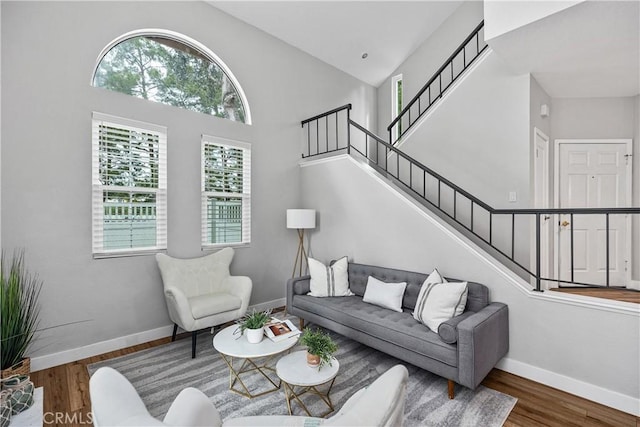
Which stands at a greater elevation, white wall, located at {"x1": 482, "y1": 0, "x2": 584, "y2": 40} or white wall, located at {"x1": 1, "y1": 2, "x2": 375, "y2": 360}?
white wall, located at {"x1": 482, "y1": 0, "x2": 584, "y2": 40}

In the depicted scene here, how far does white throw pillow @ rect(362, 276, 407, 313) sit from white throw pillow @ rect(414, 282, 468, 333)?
1.37 ft

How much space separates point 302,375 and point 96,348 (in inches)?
91.8

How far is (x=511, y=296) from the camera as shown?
2738 millimetres

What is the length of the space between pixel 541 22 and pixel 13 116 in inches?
176

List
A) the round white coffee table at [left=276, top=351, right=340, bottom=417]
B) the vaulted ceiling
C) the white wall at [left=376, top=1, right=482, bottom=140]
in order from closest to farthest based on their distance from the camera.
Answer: the round white coffee table at [left=276, top=351, right=340, bottom=417] < the vaulted ceiling < the white wall at [left=376, top=1, right=482, bottom=140]

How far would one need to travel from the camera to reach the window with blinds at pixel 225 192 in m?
3.92

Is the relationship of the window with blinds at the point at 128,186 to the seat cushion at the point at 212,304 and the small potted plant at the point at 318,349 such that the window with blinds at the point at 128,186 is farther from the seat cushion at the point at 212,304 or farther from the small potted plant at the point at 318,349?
the small potted plant at the point at 318,349

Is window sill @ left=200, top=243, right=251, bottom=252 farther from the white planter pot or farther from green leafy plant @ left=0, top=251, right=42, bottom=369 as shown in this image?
the white planter pot

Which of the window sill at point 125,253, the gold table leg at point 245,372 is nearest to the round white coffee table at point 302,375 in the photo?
the gold table leg at point 245,372

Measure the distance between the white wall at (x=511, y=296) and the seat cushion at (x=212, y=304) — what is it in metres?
1.63

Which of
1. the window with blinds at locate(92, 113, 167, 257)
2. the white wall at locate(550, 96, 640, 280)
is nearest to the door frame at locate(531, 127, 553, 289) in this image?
the white wall at locate(550, 96, 640, 280)

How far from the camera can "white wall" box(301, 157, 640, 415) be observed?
2.25 meters

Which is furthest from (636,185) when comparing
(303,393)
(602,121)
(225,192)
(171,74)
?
(171,74)

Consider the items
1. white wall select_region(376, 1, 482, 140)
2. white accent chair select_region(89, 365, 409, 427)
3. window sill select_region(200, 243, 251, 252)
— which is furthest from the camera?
white wall select_region(376, 1, 482, 140)
